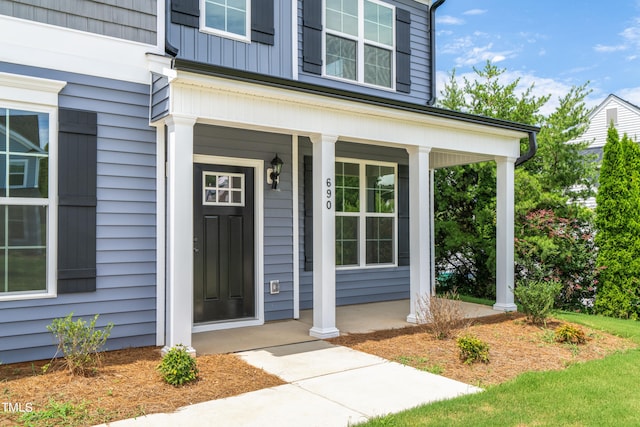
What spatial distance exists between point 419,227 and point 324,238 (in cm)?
159

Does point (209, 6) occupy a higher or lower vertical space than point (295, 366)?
higher

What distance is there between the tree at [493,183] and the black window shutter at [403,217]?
185cm

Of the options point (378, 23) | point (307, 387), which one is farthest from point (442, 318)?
point (378, 23)

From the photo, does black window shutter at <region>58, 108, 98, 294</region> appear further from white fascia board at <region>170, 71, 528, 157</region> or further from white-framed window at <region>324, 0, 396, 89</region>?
white-framed window at <region>324, 0, 396, 89</region>

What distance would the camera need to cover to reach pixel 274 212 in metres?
7.01

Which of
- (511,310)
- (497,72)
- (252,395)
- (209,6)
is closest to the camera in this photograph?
(252,395)

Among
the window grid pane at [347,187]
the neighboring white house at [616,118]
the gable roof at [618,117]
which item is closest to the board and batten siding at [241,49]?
the window grid pane at [347,187]

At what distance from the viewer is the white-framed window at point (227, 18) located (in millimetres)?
6449

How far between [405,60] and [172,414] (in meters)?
7.09

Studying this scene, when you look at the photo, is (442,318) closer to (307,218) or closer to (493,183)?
(307,218)

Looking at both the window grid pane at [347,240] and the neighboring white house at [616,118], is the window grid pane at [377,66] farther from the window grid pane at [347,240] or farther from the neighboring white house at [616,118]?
the neighboring white house at [616,118]

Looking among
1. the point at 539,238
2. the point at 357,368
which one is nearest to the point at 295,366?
the point at 357,368

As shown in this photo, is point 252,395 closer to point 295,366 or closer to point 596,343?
point 295,366

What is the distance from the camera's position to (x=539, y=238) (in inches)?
353
